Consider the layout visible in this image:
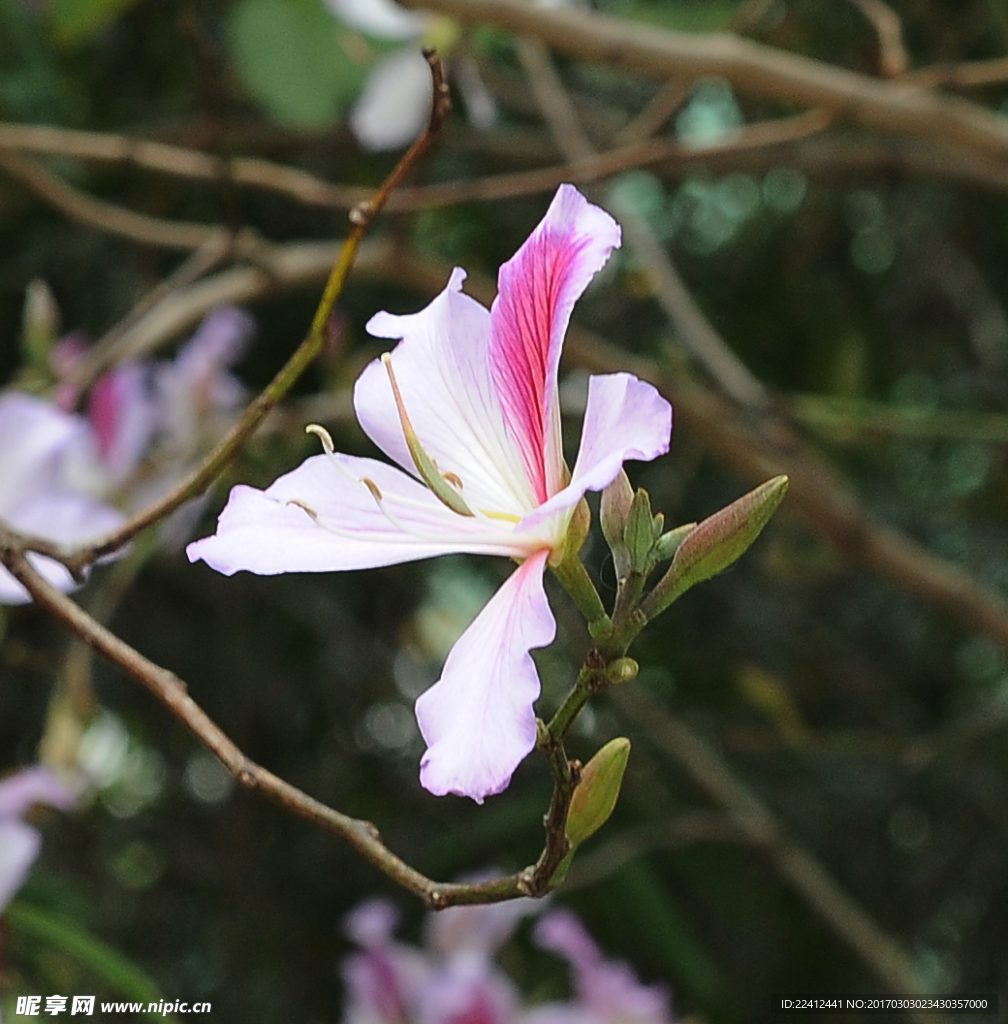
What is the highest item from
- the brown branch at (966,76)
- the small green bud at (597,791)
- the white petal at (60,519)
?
the brown branch at (966,76)

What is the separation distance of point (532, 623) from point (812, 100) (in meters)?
0.54

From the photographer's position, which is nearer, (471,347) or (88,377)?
(471,347)

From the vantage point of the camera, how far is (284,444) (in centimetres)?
86

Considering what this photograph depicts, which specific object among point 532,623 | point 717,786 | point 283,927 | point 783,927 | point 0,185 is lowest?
point 283,927

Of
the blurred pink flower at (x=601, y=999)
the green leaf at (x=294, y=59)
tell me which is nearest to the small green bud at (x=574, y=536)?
the blurred pink flower at (x=601, y=999)

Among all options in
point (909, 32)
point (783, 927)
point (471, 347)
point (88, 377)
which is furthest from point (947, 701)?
point (471, 347)

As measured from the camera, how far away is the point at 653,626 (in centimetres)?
124

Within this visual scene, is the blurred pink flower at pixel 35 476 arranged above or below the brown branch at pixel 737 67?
below

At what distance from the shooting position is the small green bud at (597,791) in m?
0.28

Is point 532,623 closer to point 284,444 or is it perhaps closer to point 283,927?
point 284,444

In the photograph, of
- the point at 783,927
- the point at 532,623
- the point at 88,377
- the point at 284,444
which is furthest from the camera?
the point at 783,927

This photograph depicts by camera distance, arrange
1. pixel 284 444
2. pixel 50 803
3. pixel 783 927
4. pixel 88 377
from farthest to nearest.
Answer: pixel 783 927 < pixel 284 444 < pixel 88 377 < pixel 50 803

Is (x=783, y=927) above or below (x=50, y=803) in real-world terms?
below

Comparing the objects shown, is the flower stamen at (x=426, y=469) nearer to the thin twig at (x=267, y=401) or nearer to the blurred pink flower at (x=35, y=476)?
the thin twig at (x=267, y=401)
